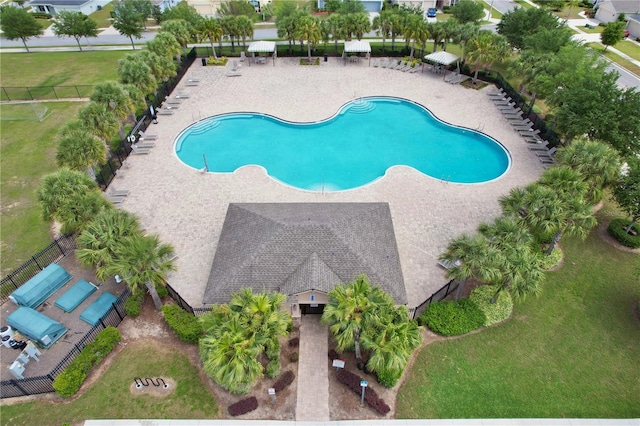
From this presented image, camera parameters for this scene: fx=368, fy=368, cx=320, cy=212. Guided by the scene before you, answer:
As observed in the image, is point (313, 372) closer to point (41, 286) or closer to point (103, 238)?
point (103, 238)

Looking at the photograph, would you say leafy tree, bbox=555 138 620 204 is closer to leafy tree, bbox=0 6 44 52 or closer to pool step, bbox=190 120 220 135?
pool step, bbox=190 120 220 135

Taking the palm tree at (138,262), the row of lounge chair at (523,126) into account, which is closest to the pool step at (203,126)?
the palm tree at (138,262)

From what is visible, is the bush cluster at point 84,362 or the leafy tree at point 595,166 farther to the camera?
the leafy tree at point 595,166

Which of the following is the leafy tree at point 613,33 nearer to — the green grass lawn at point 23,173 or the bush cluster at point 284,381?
the bush cluster at point 284,381

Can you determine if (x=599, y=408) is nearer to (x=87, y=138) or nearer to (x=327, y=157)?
(x=327, y=157)

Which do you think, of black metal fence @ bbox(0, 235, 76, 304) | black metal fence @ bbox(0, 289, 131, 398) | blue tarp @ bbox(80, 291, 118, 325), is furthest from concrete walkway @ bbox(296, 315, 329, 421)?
black metal fence @ bbox(0, 235, 76, 304)
